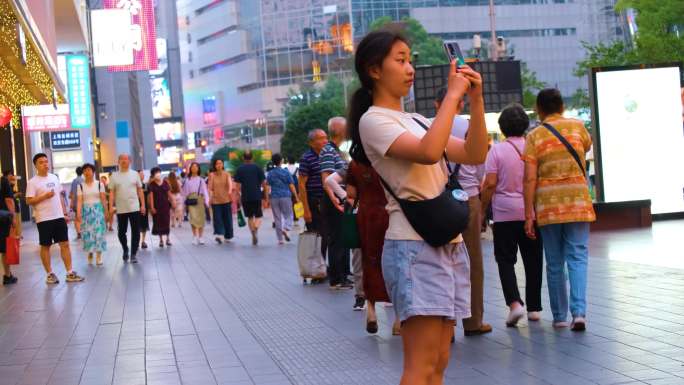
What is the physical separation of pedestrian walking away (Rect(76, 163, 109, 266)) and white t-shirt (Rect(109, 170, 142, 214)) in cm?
60

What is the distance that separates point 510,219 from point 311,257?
4.89m

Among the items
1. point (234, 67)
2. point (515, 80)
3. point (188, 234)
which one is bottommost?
point (188, 234)

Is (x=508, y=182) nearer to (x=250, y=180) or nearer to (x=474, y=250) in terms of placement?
(x=474, y=250)

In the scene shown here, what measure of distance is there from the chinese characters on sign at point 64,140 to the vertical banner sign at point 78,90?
817 mm

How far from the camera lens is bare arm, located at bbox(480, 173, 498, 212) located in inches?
346

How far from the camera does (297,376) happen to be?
24.0 feet

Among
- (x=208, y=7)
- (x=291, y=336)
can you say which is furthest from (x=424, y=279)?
(x=208, y=7)

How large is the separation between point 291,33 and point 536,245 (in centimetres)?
11851

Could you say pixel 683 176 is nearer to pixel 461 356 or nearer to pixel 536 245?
pixel 536 245

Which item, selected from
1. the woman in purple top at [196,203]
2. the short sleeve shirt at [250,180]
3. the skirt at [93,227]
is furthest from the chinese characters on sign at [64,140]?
the skirt at [93,227]

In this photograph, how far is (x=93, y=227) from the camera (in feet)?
62.8

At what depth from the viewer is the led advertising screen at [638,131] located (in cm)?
1875

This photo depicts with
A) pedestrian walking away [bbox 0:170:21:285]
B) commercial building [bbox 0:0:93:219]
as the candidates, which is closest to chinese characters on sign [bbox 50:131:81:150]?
commercial building [bbox 0:0:93:219]

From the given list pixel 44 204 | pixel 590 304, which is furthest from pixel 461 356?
pixel 44 204
